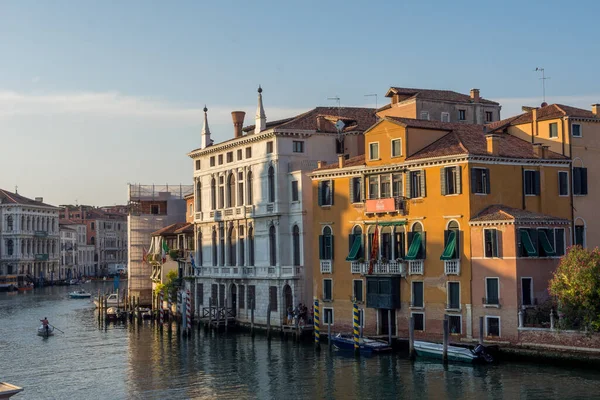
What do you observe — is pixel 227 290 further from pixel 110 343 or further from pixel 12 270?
pixel 12 270

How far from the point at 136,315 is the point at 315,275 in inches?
706

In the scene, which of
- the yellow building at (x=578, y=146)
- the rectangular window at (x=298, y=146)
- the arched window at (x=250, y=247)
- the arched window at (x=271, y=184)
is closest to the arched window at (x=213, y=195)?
the arched window at (x=250, y=247)

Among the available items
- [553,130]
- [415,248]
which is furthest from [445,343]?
[553,130]

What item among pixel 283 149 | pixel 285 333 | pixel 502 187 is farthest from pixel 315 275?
pixel 502 187

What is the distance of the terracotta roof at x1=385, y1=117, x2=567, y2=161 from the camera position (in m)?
34.8

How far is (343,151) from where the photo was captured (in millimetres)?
44281

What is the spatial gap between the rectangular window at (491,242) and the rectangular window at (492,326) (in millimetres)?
2228

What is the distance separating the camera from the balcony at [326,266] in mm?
39688

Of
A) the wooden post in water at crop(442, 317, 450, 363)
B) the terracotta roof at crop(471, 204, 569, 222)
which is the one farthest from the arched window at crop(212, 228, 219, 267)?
the wooden post in water at crop(442, 317, 450, 363)

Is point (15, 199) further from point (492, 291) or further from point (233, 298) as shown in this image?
point (492, 291)

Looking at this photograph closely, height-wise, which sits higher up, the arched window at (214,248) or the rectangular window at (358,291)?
the arched window at (214,248)

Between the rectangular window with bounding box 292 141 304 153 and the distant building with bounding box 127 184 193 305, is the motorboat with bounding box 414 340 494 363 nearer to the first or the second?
the rectangular window with bounding box 292 141 304 153

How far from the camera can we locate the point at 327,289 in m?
39.9

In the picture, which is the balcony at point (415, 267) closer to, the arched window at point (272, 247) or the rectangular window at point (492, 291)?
the rectangular window at point (492, 291)
